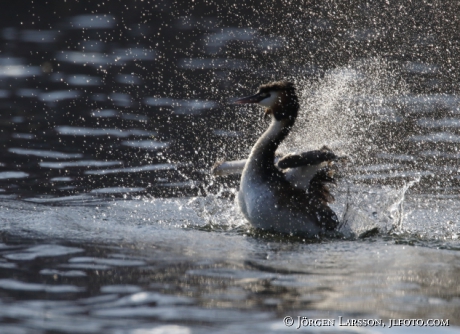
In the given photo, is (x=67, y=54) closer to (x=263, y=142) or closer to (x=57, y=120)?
(x=57, y=120)

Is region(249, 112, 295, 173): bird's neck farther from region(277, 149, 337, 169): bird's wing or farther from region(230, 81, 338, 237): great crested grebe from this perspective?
region(277, 149, 337, 169): bird's wing

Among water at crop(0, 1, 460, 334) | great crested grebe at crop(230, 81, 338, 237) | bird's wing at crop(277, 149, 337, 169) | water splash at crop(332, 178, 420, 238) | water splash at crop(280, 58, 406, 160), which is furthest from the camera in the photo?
water splash at crop(280, 58, 406, 160)

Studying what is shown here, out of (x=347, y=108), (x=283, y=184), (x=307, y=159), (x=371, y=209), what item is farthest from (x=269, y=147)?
(x=347, y=108)

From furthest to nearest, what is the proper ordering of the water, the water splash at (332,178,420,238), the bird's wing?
the water splash at (332,178,420,238)
the bird's wing
the water

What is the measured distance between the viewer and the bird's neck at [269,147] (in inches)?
322

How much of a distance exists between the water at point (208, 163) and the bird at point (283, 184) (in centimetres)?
22

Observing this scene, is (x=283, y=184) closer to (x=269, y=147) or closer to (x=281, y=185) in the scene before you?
(x=281, y=185)

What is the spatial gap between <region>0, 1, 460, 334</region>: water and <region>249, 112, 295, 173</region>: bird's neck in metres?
0.67

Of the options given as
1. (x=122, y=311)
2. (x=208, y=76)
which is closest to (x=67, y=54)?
(x=208, y=76)

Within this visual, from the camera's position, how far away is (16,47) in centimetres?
1527

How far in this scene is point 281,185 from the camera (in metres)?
8.11

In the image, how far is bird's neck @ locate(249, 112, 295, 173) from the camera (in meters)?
8.17

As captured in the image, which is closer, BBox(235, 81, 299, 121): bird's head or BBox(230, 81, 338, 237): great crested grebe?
BBox(230, 81, 338, 237): great crested grebe

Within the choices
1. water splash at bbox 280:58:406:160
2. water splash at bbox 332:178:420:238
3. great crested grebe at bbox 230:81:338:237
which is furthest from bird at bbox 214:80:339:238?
water splash at bbox 280:58:406:160
